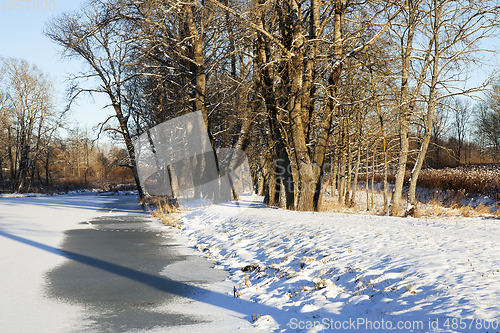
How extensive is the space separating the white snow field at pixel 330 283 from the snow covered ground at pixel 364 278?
0.02 m

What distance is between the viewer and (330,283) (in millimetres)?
5656

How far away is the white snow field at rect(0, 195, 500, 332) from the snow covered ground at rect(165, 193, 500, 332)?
0.05 ft

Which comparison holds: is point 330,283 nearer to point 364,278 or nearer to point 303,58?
point 364,278

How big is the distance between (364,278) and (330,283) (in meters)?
0.52

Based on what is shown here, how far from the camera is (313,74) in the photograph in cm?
1306

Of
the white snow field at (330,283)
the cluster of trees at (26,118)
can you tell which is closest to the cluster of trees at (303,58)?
the white snow field at (330,283)

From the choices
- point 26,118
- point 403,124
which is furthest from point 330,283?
point 26,118

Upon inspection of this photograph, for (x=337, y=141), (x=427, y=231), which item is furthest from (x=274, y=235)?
(x=337, y=141)

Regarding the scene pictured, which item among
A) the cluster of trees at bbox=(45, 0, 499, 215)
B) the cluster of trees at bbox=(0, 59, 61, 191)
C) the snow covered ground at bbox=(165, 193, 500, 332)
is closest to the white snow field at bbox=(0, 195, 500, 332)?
the snow covered ground at bbox=(165, 193, 500, 332)

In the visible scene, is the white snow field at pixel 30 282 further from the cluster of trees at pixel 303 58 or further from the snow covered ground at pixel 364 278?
the cluster of trees at pixel 303 58

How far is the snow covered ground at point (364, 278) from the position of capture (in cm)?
418

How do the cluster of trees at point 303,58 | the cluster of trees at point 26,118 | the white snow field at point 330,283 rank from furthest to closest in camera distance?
the cluster of trees at point 26,118, the cluster of trees at point 303,58, the white snow field at point 330,283

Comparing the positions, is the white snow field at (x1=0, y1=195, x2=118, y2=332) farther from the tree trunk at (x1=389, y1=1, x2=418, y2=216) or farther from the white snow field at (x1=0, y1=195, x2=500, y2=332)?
the tree trunk at (x1=389, y1=1, x2=418, y2=216)

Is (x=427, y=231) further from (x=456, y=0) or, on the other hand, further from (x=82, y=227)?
(x=82, y=227)
